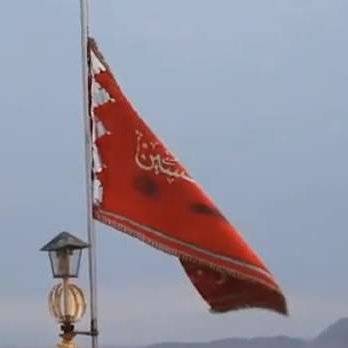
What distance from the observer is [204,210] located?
5.56m

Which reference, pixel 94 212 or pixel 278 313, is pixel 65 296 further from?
pixel 278 313

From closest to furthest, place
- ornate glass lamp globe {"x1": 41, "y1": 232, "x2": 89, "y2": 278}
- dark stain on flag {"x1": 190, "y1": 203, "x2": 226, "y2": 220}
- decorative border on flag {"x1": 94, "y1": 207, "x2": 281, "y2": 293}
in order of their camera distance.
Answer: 1. decorative border on flag {"x1": 94, "y1": 207, "x2": 281, "y2": 293}
2. dark stain on flag {"x1": 190, "y1": 203, "x2": 226, "y2": 220}
3. ornate glass lamp globe {"x1": 41, "y1": 232, "x2": 89, "y2": 278}

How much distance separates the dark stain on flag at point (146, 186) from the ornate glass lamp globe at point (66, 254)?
345 mm

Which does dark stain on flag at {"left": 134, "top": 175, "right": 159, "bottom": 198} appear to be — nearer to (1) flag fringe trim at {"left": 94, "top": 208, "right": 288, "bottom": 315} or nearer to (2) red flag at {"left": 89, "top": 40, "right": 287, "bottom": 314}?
(2) red flag at {"left": 89, "top": 40, "right": 287, "bottom": 314}

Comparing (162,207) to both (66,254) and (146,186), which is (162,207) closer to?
(146,186)

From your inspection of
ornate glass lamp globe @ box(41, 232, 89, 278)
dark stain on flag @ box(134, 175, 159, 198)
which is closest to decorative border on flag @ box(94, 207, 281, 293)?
dark stain on flag @ box(134, 175, 159, 198)

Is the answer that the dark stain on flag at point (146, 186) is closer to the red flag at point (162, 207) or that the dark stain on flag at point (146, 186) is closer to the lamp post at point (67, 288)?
the red flag at point (162, 207)

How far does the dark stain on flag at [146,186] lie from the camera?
18.3 feet

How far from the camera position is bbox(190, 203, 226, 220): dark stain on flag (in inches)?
218

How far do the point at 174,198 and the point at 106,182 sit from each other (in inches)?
10.3

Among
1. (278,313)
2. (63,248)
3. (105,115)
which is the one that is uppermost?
(105,115)

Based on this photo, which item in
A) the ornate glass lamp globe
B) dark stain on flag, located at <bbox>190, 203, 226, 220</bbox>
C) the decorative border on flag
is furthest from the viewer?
the ornate glass lamp globe

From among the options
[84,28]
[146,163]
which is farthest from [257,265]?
[84,28]

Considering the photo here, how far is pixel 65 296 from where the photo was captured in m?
5.76
